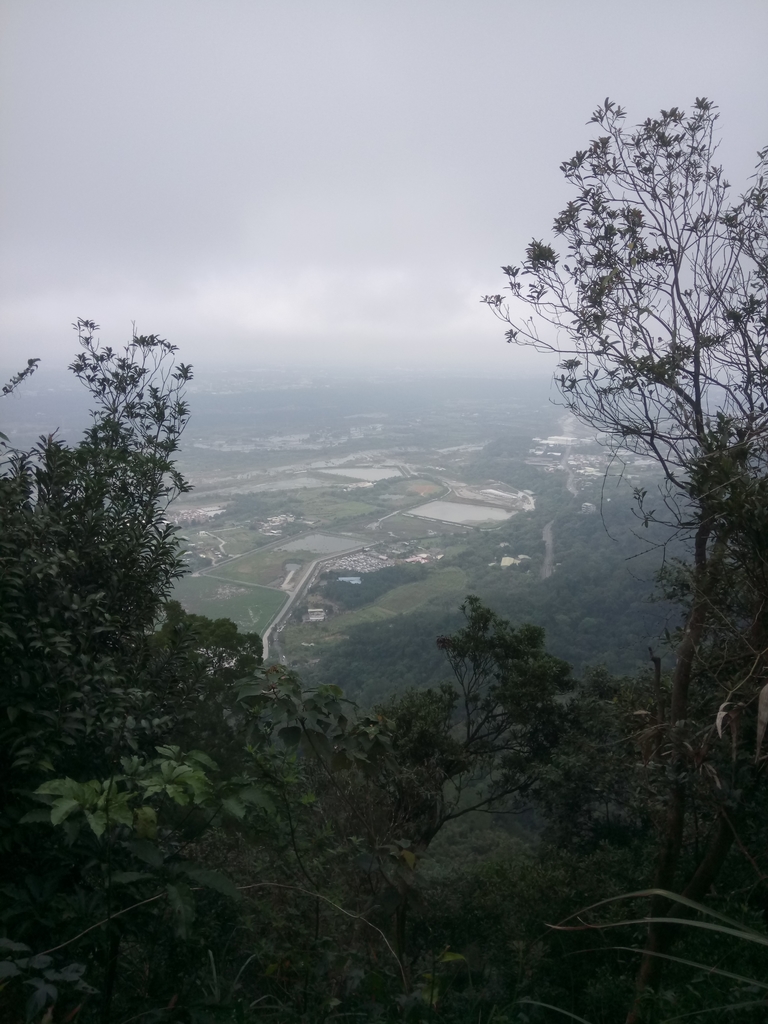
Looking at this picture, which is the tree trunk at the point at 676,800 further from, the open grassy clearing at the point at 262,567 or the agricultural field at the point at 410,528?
the agricultural field at the point at 410,528

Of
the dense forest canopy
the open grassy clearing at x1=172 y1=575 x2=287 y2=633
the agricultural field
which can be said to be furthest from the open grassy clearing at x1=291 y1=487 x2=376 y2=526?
the dense forest canopy

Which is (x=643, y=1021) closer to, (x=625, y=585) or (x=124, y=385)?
(x=124, y=385)

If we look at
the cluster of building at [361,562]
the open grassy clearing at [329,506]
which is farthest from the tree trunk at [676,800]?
the open grassy clearing at [329,506]

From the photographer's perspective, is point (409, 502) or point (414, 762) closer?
point (414, 762)

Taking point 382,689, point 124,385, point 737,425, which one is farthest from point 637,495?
point 382,689

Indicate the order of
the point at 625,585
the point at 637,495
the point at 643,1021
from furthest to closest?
the point at 625,585 < the point at 637,495 < the point at 643,1021

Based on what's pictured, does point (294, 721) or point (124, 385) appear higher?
point (124, 385)

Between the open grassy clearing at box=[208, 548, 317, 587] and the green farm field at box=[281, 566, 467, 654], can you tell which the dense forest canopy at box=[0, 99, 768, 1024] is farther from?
the open grassy clearing at box=[208, 548, 317, 587]
